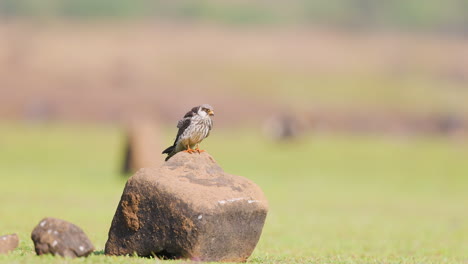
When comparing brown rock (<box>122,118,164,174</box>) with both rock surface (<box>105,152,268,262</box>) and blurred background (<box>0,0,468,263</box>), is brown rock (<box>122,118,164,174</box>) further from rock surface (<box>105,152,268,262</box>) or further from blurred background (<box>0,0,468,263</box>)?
rock surface (<box>105,152,268,262</box>)

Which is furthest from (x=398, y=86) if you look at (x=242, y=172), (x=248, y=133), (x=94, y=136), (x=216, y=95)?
(x=242, y=172)

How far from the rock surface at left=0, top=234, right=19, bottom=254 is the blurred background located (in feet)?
1.27

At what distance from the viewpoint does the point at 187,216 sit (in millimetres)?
12086

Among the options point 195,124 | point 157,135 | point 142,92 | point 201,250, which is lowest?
point 142,92

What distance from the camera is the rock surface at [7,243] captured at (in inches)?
493

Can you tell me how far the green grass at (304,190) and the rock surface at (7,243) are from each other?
0.20 meters

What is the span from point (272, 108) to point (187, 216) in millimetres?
59986

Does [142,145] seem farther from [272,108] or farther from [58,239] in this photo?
[272,108]

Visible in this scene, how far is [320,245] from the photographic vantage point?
698 inches

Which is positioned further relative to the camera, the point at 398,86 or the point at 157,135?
the point at 398,86

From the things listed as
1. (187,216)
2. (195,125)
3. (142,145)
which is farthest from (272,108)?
(187,216)

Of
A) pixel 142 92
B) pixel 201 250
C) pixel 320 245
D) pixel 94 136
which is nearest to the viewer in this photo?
pixel 201 250

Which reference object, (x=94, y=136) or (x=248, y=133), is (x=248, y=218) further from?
(x=248, y=133)

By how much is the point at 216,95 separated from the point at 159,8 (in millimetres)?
64598
